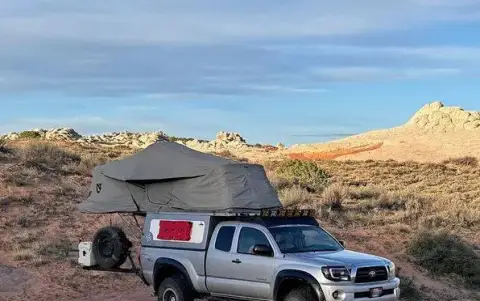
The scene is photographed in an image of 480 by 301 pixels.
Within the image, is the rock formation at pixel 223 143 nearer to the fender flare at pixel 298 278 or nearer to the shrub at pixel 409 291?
the shrub at pixel 409 291

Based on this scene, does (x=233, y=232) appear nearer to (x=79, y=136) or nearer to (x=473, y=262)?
(x=473, y=262)

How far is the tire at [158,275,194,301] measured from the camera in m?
13.7

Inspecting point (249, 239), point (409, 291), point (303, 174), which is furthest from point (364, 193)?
point (249, 239)

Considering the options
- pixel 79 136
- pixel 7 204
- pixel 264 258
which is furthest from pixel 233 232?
pixel 79 136

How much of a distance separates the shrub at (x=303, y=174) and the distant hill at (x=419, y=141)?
1170 inches

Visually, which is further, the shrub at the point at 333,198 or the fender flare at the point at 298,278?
the shrub at the point at 333,198

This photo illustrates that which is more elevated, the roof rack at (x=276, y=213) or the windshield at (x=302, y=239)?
the roof rack at (x=276, y=213)

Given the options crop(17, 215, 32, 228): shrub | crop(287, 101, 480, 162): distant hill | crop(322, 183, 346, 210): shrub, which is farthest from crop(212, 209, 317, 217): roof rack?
crop(287, 101, 480, 162): distant hill

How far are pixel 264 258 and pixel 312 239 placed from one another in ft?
3.89

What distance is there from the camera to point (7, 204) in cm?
2414

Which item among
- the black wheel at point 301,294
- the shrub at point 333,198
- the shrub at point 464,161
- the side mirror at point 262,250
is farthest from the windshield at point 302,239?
the shrub at point 464,161

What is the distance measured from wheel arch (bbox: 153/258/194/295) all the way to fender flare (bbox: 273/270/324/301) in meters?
1.97

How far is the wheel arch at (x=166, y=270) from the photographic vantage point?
13766 millimetres

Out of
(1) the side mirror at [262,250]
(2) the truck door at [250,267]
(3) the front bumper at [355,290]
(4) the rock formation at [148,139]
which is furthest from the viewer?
(4) the rock formation at [148,139]
